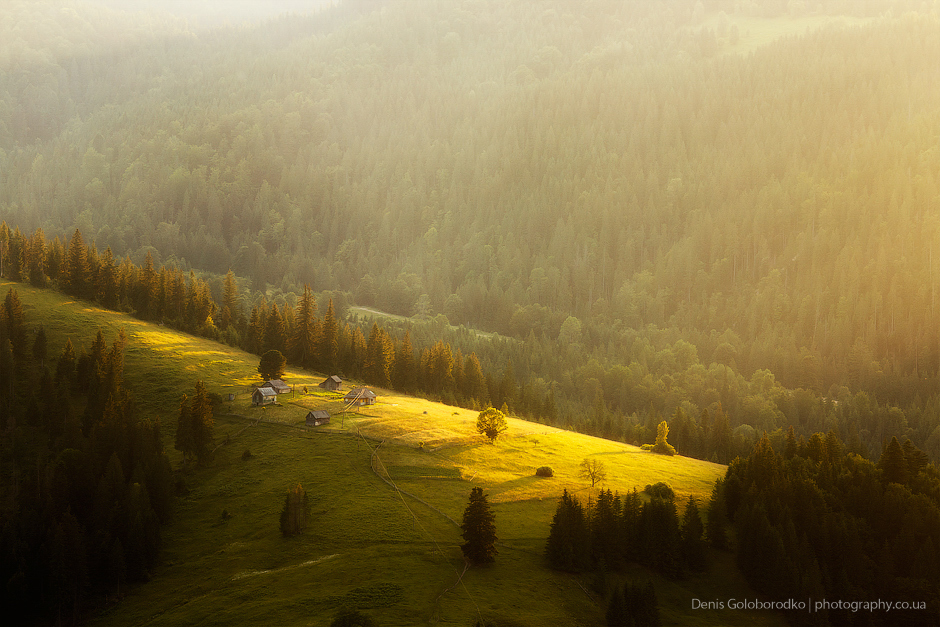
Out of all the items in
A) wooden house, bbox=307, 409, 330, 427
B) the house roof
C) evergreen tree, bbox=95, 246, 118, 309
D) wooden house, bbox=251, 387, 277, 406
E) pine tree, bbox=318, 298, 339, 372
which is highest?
evergreen tree, bbox=95, 246, 118, 309

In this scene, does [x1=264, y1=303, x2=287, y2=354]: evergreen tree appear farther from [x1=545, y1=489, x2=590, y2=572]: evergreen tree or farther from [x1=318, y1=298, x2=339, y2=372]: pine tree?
[x1=545, y1=489, x2=590, y2=572]: evergreen tree

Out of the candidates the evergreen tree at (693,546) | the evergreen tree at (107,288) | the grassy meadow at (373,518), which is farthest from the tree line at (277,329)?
the evergreen tree at (693,546)

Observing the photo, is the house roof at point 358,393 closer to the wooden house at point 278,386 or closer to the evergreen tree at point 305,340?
the wooden house at point 278,386

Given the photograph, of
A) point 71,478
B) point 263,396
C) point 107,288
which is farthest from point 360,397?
point 107,288

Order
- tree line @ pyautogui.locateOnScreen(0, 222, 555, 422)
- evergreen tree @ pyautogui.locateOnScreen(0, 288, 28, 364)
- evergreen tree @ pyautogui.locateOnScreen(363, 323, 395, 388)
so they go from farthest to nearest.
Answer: tree line @ pyautogui.locateOnScreen(0, 222, 555, 422), evergreen tree @ pyautogui.locateOnScreen(363, 323, 395, 388), evergreen tree @ pyautogui.locateOnScreen(0, 288, 28, 364)

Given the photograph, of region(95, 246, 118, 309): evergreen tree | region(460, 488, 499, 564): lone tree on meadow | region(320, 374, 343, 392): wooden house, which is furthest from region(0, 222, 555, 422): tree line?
region(460, 488, 499, 564): lone tree on meadow

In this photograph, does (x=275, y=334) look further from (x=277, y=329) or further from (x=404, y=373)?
(x=404, y=373)
